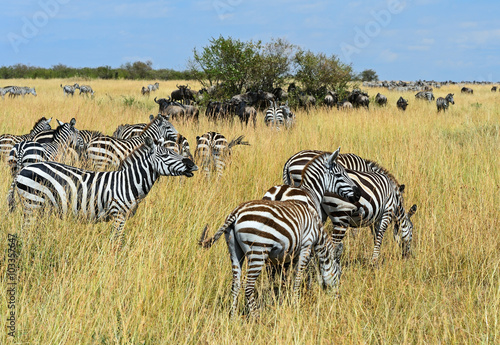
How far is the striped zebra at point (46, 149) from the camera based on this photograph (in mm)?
6971

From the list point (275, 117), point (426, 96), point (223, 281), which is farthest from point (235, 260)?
point (426, 96)

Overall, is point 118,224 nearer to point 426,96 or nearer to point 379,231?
point 379,231

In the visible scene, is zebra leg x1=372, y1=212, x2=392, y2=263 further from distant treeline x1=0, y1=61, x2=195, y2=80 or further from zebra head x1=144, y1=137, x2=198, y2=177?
distant treeline x1=0, y1=61, x2=195, y2=80

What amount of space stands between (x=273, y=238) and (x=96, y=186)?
8.10 feet

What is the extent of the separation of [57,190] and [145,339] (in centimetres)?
221

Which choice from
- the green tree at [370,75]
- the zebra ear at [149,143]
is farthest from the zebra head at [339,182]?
the green tree at [370,75]

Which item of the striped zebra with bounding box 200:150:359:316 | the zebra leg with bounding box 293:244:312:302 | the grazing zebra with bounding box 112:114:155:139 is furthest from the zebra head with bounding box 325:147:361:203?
the grazing zebra with bounding box 112:114:155:139

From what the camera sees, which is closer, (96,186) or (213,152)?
(96,186)

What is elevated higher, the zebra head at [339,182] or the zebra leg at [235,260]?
the zebra head at [339,182]

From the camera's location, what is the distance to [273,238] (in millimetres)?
3775

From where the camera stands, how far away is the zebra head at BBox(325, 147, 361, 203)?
5.02 meters

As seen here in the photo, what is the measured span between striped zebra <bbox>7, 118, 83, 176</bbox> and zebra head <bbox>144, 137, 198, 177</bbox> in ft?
6.25

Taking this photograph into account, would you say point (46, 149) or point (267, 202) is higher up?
point (46, 149)

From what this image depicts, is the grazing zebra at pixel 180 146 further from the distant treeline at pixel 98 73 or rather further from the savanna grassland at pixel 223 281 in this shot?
the distant treeline at pixel 98 73
